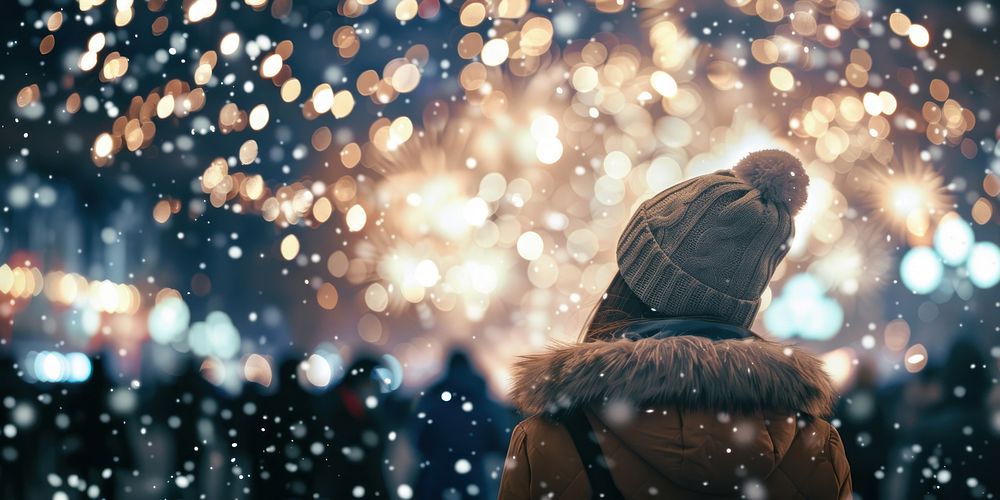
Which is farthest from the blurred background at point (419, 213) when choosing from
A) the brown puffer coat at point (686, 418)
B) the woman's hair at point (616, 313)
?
the brown puffer coat at point (686, 418)

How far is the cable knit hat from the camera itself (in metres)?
1.28

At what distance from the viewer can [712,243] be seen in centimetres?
129

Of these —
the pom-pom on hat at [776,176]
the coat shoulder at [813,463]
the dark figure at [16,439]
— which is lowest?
the dark figure at [16,439]

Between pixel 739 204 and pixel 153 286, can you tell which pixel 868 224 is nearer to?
pixel 739 204

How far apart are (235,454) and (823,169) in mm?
3449

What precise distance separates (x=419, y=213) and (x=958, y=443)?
4100 mm

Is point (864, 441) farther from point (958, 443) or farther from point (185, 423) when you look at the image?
point (185, 423)

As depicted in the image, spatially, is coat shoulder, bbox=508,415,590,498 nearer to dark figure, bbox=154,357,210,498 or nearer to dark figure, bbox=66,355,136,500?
dark figure, bbox=154,357,210,498

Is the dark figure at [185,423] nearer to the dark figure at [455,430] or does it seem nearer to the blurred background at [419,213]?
the blurred background at [419,213]

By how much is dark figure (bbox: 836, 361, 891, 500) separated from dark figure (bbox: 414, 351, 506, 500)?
3.65ft

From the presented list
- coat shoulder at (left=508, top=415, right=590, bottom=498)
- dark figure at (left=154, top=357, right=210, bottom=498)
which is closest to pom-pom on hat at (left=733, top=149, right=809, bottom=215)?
coat shoulder at (left=508, top=415, right=590, bottom=498)

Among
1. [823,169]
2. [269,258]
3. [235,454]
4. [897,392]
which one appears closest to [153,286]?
[269,258]

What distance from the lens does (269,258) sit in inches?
236

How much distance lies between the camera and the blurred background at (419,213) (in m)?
3.23
